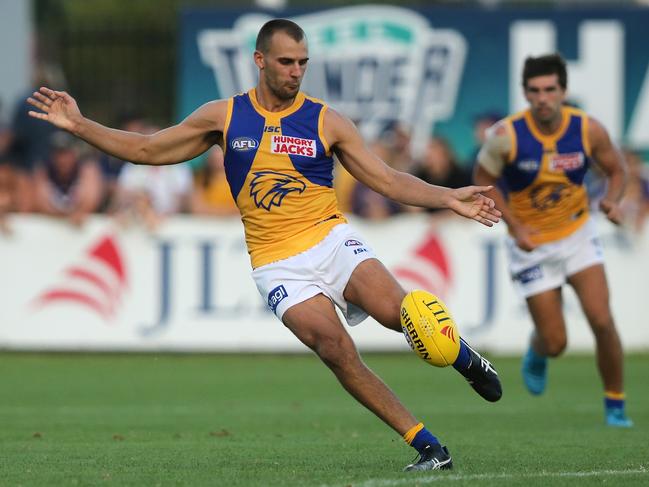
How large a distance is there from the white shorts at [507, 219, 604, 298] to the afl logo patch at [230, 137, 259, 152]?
12.6 ft

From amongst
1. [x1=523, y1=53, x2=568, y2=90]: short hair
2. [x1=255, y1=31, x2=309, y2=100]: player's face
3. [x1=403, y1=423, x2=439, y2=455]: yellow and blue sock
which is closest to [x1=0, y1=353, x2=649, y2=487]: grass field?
[x1=403, y1=423, x2=439, y2=455]: yellow and blue sock

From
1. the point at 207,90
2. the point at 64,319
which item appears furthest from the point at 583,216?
the point at 207,90

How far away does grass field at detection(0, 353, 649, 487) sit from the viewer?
26.0 ft

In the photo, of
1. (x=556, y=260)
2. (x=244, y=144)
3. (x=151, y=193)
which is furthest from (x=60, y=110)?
(x=151, y=193)

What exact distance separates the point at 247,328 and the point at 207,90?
4.96m

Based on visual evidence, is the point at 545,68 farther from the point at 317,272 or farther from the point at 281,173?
the point at 317,272

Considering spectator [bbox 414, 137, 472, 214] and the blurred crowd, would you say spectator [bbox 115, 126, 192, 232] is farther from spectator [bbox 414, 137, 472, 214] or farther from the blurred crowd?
spectator [bbox 414, 137, 472, 214]

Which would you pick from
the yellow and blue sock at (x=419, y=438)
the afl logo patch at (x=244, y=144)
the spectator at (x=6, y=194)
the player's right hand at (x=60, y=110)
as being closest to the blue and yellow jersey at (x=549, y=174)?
the afl logo patch at (x=244, y=144)

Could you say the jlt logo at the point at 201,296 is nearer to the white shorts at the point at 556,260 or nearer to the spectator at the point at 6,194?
the spectator at the point at 6,194

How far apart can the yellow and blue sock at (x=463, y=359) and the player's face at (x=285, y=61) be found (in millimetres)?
1801

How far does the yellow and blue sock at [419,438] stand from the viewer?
7906 mm

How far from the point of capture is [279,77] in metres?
8.18

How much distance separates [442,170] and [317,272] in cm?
986

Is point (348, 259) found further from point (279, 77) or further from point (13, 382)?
point (13, 382)
